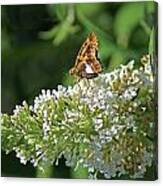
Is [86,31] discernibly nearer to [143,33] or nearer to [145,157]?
[143,33]

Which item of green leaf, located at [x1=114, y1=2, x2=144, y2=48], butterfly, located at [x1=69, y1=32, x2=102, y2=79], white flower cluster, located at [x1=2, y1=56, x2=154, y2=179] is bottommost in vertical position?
white flower cluster, located at [x1=2, y1=56, x2=154, y2=179]

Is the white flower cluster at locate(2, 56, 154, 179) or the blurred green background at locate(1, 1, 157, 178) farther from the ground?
the blurred green background at locate(1, 1, 157, 178)

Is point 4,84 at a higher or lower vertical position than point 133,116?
higher

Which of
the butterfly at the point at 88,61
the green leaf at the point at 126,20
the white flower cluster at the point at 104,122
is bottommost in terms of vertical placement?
the white flower cluster at the point at 104,122

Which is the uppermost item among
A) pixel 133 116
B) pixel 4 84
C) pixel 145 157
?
pixel 4 84

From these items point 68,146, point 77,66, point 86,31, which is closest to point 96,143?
point 68,146
